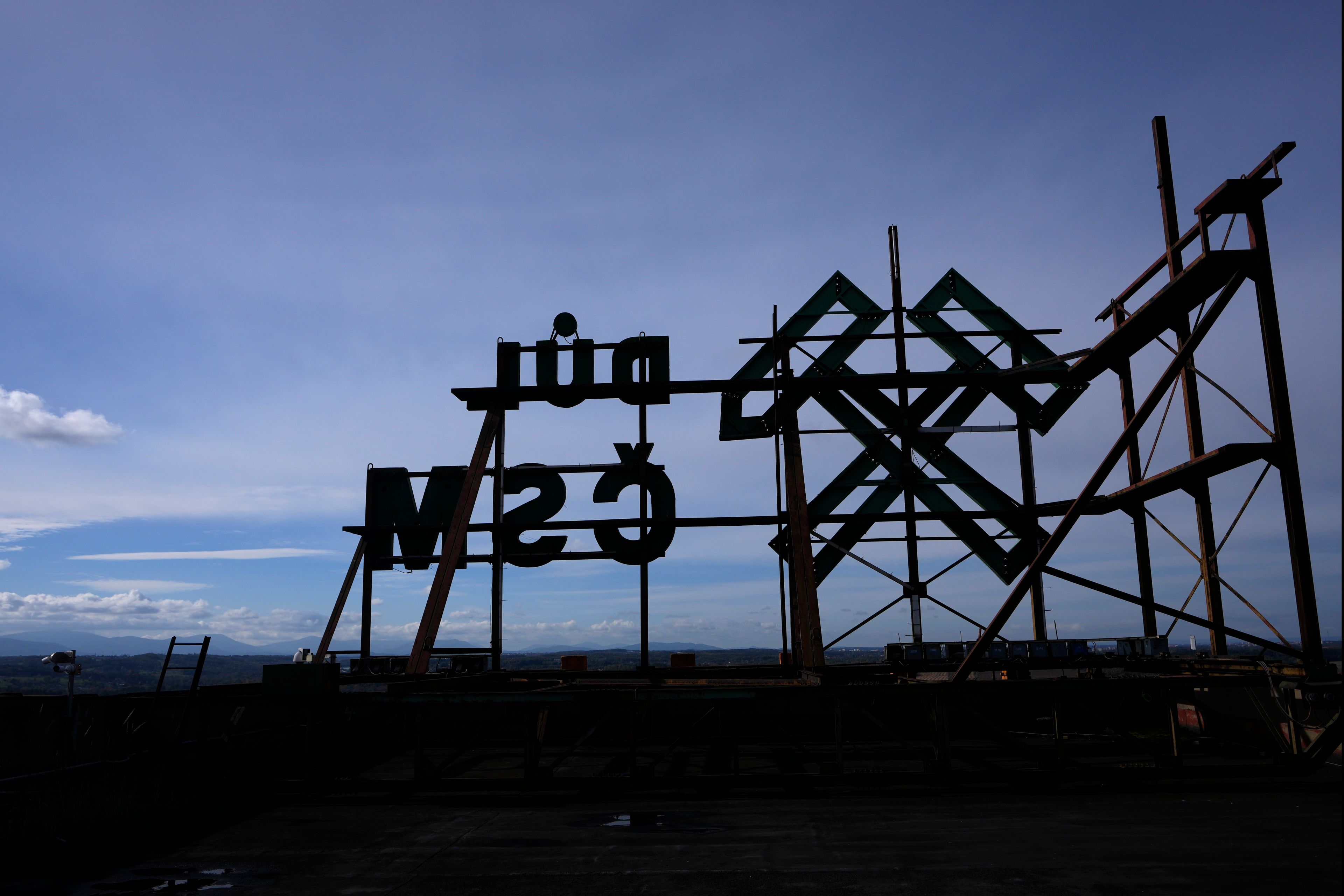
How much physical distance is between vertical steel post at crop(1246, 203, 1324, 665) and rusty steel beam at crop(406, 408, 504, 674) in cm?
1815

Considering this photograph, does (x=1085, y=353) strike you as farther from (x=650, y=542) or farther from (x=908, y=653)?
(x=650, y=542)

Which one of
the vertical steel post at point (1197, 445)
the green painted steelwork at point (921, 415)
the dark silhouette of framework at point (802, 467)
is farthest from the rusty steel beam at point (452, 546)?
the vertical steel post at point (1197, 445)

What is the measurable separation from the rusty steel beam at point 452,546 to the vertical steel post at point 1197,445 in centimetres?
1718

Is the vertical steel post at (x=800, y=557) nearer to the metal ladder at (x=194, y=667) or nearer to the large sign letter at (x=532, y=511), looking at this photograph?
the large sign letter at (x=532, y=511)

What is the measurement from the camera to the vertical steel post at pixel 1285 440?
1555 centimetres

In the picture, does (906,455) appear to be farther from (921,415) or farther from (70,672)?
(70,672)

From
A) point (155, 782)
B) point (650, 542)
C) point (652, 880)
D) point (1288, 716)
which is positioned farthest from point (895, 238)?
point (155, 782)

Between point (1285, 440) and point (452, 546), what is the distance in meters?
18.4

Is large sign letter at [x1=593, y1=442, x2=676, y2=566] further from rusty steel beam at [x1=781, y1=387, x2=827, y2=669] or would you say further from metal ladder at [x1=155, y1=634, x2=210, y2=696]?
metal ladder at [x1=155, y1=634, x2=210, y2=696]

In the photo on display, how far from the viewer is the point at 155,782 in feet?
53.2

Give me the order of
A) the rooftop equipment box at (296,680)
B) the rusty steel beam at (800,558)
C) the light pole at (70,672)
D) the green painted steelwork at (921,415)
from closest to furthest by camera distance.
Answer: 1. the light pole at (70,672)
2. the rooftop equipment box at (296,680)
3. the rusty steel beam at (800,558)
4. the green painted steelwork at (921,415)

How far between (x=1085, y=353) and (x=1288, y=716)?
10479 millimetres

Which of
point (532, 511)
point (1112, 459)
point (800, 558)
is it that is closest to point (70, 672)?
point (532, 511)

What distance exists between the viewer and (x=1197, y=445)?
19.2 meters
